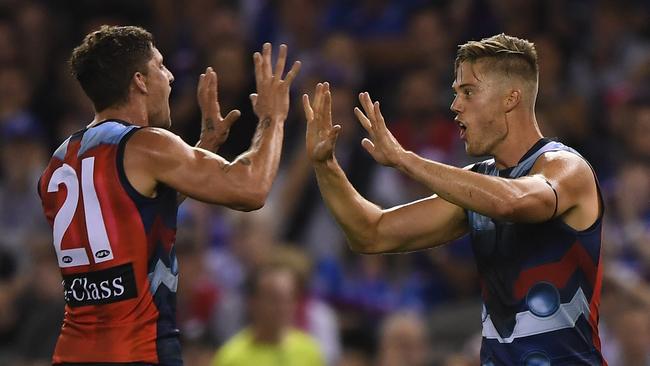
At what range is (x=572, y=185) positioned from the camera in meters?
5.77


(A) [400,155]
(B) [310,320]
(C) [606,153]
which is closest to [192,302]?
(B) [310,320]

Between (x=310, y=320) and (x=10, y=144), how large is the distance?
335 centimetres

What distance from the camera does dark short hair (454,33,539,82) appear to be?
6059 mm

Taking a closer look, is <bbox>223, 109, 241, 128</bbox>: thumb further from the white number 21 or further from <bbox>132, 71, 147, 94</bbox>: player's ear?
the white number 21

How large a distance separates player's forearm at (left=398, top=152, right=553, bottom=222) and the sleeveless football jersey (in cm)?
27

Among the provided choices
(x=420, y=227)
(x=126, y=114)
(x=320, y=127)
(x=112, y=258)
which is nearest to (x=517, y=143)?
(x=420, y=227)

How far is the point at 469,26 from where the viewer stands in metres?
11.6

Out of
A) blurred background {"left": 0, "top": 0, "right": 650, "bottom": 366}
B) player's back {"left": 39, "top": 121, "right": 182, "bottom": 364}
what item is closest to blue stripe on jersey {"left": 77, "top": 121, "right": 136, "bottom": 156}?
player's back {"left": 39, "top": 121, "right": 182, "bottom": 364}

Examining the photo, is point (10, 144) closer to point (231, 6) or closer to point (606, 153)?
point (231, 6)

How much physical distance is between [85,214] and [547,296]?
6.62ft

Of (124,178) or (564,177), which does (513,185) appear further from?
(124,178)

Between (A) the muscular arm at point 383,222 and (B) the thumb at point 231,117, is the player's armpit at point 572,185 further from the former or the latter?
(B) the thumb at point 231,117

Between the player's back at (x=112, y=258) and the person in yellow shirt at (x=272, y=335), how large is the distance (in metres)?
3.48

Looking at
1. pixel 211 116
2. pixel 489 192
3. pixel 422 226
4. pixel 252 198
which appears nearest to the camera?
pixel 489 192
